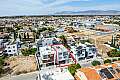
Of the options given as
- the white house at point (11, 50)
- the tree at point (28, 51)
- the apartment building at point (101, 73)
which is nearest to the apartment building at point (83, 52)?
the tree at point (28, 51)

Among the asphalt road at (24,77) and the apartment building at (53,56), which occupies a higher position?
the apartment building at (53,56)

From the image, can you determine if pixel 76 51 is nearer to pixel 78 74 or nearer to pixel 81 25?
pixel 78 74

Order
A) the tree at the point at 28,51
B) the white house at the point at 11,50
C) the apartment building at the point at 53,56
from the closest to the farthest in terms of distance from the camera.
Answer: the apartment building at the point at 53,56, the tree at the point at 28,51, the white house at the point at 11,50

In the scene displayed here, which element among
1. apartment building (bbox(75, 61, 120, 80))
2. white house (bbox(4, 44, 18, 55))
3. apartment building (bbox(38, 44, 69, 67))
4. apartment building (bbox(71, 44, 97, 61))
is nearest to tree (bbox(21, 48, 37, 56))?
white house (bbox(4, 44, 18, 55))

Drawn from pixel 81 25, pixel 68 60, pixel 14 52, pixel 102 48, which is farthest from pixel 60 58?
pixel 81 25

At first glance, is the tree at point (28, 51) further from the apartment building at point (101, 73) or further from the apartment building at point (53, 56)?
the apartment building at point (101, 73)

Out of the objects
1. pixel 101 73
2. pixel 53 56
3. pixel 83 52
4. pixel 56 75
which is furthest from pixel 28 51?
pixel 101 73
